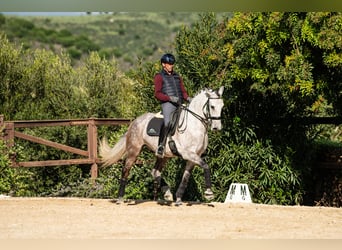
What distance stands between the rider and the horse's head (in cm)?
50

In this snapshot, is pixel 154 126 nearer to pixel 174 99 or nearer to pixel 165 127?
pixel 165 127

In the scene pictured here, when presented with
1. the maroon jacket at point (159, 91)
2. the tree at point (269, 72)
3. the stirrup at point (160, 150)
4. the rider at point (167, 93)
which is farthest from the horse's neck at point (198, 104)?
the tree at point (269, 72)

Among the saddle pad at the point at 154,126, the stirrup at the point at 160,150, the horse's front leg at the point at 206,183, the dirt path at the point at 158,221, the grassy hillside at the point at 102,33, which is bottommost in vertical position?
the dirt path at the point at 158,221

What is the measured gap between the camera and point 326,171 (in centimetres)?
1583

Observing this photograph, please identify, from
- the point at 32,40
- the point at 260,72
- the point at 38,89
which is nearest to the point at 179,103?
the point at 260,72

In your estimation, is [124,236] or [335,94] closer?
[124,236]

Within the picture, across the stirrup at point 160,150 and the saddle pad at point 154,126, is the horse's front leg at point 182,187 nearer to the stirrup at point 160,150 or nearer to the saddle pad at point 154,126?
the stirrup at point 160,150

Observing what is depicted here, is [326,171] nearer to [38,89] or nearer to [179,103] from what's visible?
[179,103]

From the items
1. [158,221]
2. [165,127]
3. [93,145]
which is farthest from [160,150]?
[93,145]

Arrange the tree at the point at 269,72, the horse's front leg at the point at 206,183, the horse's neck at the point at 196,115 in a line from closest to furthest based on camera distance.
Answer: the horse's front leg at the point at 206,183
the horse's neck at the point at 196,115
the tree at the point at 269,72

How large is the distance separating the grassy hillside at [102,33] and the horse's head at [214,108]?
4661 centimetres

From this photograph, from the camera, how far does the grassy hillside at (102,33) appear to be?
6438cm

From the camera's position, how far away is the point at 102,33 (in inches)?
2820

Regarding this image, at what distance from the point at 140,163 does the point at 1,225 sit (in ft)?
18.3
